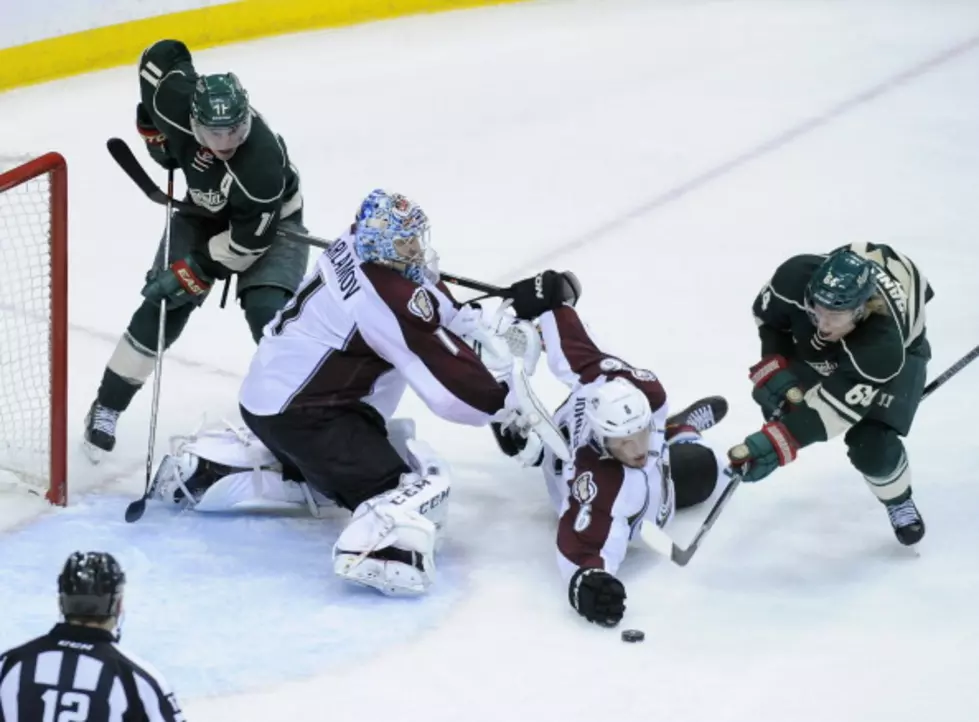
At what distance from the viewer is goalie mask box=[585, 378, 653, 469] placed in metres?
3.78

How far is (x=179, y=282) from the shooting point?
14.1 feet

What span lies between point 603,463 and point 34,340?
1.87m

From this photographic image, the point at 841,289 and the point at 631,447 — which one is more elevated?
the point at 841,289

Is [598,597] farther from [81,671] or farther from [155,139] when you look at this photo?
[155,139]

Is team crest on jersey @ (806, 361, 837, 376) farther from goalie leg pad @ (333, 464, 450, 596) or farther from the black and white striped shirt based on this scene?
the black and white striped shirt

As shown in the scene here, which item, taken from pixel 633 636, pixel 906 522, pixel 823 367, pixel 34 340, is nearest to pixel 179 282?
pixel 34 340

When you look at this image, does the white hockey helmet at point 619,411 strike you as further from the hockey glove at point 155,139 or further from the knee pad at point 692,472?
the hockey glove at point 155,139

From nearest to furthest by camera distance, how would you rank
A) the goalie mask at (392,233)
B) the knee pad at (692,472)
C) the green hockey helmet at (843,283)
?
the green hockey helmet at (843,283), the goalie mask at (392,233), the knee pad at (692,472)

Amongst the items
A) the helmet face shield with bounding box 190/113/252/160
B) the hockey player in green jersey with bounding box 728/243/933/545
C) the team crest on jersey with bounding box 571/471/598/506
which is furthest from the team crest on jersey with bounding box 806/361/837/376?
the helmet face shield with bounding box 190/113/252/160

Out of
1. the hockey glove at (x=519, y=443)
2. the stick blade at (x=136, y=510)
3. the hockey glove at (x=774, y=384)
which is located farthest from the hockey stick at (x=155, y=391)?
the hockey glove at (x=774, y=384)

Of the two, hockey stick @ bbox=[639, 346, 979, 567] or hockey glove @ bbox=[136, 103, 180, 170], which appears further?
hockey glove @ bbox=[136, 103, 180, 170]

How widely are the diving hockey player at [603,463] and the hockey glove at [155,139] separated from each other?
1.11 meters

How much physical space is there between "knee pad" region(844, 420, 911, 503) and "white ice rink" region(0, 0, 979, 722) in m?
0.17

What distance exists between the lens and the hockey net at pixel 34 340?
4125 millimetres
